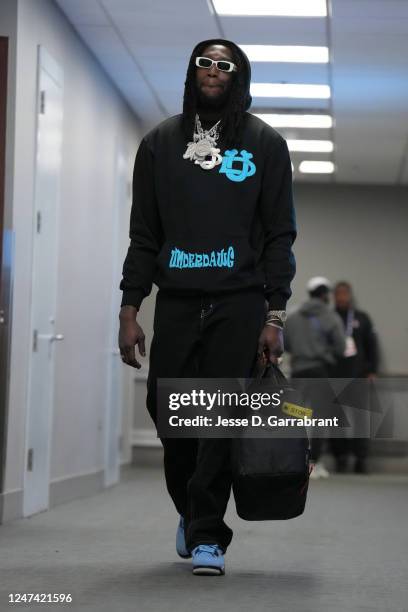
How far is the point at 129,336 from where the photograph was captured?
343 cm

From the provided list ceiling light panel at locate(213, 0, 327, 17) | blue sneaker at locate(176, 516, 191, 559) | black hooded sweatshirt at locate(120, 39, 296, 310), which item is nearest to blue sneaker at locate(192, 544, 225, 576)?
blue sneaker at locate(176, 516, 191, 559)

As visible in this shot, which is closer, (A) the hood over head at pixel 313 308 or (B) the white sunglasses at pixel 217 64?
(B) the white sunglasses at pixel 217 64

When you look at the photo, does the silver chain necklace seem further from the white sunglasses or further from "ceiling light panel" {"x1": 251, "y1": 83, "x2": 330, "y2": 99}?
"ceiling light panel" {"x1": 251, "y1": 83, "x2": 330, "y2": 99}

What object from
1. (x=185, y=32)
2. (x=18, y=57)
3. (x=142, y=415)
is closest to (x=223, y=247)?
(x=18, y=57)

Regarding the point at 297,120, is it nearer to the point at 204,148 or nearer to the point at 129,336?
the point at 204,148

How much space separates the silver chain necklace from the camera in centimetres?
343

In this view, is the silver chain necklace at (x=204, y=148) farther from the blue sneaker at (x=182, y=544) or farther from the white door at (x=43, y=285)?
the white door at (x=43, y=285)

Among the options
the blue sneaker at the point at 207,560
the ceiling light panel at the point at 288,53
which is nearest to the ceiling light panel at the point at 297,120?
the ceiling light panel at the point at 288,53

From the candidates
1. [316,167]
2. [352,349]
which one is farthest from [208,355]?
[316,167]

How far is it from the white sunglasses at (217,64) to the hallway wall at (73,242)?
2027 millimetres

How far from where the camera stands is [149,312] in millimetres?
10977

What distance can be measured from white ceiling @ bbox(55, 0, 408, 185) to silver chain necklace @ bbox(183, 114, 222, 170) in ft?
9.57

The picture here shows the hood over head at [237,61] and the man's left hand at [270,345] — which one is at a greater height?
the hood over head at [237,61]

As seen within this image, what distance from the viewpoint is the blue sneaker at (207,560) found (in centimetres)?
334
